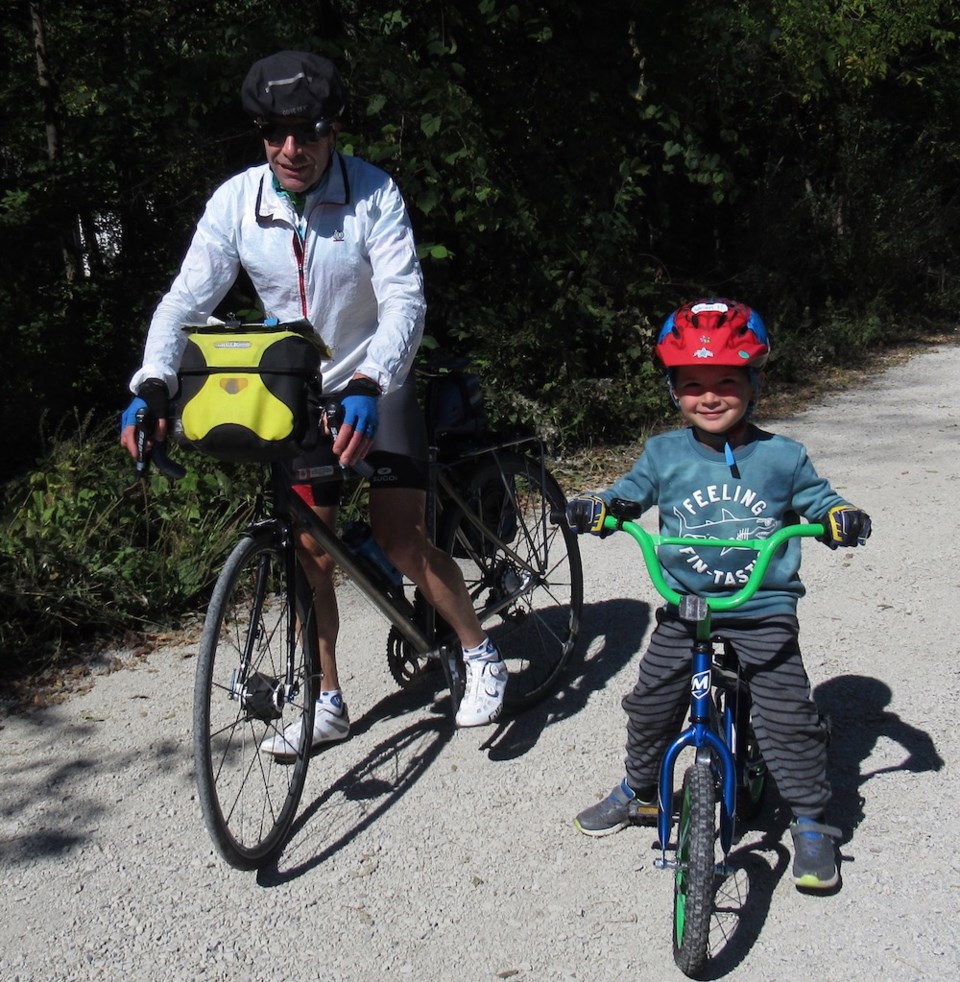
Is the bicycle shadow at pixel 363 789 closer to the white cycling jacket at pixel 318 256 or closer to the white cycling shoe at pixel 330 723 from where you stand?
the white cycling shoe at pixel 330 723

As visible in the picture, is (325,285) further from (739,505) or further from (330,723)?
(330,723)

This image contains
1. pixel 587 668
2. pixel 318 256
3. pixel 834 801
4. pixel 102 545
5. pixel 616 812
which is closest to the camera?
pixel 318 256

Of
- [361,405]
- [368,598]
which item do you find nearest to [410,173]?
[368,598]

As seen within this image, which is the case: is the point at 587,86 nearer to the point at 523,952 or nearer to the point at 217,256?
the point at 217,256

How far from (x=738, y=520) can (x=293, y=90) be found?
1606 millimetres

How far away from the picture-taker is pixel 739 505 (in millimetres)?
2982

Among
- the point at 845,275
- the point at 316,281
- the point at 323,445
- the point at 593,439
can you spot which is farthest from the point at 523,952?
the point at 845,275

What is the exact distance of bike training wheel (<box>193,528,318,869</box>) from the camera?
303 cm

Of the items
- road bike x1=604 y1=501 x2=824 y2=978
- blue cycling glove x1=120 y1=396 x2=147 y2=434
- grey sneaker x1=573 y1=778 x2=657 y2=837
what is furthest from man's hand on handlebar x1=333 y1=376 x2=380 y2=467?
grey sneaker x1=573 y1=778 x2=657 y2=837

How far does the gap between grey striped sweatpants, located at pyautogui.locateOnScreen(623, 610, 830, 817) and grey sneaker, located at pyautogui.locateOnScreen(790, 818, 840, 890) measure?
1.6 inches

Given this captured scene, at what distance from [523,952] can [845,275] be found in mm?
11208

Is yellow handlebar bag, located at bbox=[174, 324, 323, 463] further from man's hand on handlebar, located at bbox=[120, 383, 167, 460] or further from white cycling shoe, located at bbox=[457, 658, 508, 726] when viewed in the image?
white cycling shoe, located at bbox=[457, 658, 508, 726]

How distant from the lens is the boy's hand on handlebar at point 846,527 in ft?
8.91

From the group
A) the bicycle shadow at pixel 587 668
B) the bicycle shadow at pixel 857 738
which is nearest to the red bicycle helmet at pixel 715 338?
the bicycle shadow at pixel 857 738
